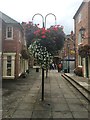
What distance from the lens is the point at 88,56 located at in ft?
63.5

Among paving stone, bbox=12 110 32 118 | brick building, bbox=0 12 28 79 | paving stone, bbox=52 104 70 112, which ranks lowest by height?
paving stone, bbox=12 110 32 118

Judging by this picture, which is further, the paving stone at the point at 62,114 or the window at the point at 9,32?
the window at the point at 9,32

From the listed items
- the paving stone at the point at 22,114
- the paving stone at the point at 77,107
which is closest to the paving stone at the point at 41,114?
the paving stone at the point at 22,114

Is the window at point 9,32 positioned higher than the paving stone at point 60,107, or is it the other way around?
the window at point 9,32

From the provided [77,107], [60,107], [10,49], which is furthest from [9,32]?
[77,107]

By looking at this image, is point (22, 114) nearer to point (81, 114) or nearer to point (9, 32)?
point (81, 114)

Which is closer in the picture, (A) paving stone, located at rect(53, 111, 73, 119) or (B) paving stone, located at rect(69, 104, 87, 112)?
(A) paving stone, located at rect(53, 111, 73, 119)

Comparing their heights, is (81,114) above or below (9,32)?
below

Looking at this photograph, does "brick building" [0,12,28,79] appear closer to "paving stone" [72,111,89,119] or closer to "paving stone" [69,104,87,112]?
"paving stone" [69,104,87,112]

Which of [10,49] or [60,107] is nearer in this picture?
[60,107]

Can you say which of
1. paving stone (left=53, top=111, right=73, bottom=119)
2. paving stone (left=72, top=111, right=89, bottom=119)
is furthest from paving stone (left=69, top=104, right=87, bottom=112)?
paving stone (left=53, top=111, right=73, bottom=119)

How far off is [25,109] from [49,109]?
2.93 feet

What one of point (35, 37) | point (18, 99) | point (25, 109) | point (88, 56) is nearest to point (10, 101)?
point (18, 99)

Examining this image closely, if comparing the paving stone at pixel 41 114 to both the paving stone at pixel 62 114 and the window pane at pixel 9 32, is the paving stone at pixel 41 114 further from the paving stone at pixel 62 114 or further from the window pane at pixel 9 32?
the window pane at pixel 9 32
